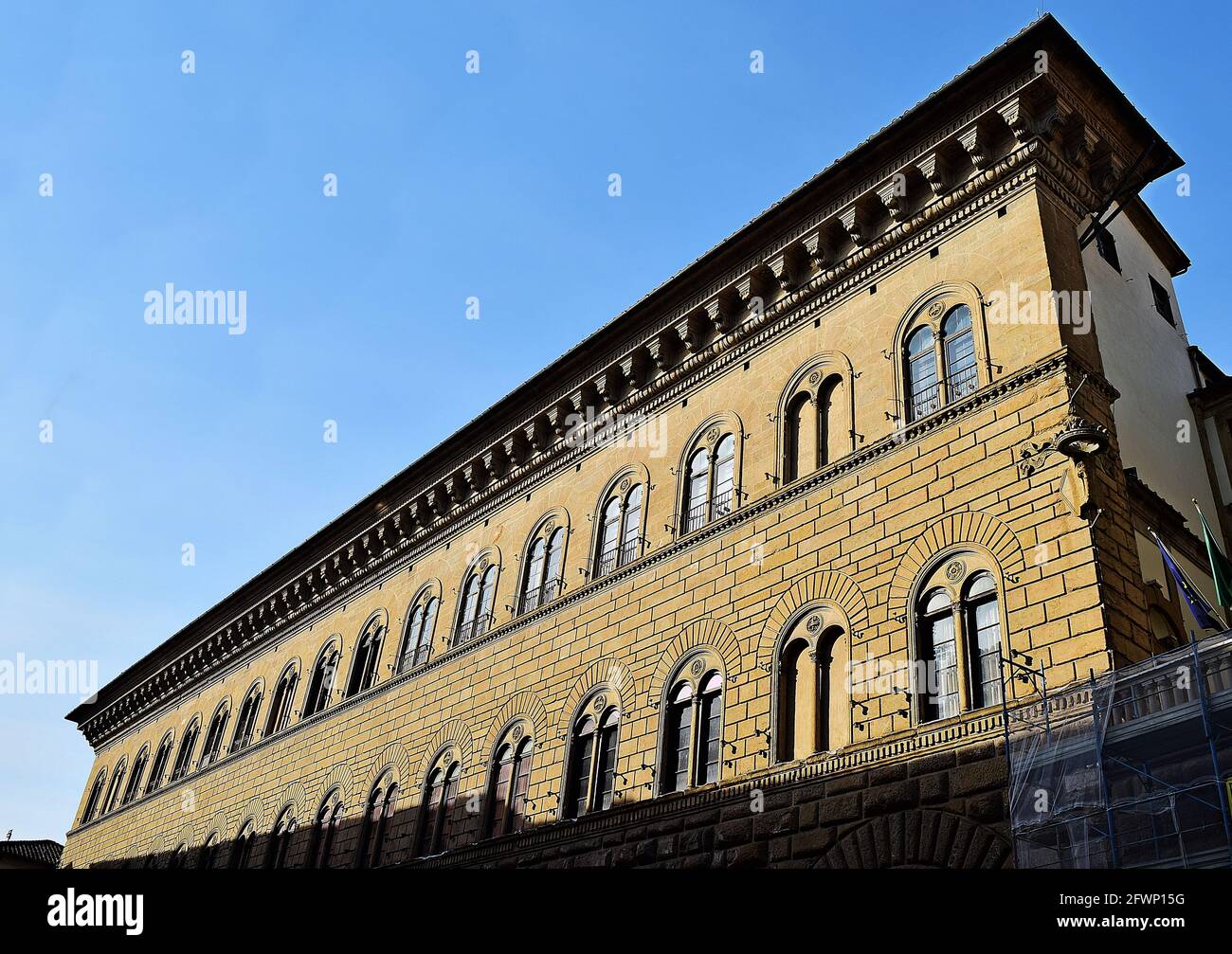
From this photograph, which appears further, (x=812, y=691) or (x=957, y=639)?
(x=812, y=691)

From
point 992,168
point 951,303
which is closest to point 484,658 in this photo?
point 951,303

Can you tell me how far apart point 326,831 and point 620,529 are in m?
7.76

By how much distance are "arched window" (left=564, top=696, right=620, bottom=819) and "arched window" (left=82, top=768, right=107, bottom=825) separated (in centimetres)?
2202

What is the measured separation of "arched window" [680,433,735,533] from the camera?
1498 centimetres

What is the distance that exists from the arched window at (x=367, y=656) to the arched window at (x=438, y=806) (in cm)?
384

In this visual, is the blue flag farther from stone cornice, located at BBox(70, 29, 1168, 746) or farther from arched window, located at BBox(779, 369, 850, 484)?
stone cornice, located at BBox(70, 29, 1168, 746)

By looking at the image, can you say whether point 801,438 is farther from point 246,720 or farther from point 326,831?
point 246,720

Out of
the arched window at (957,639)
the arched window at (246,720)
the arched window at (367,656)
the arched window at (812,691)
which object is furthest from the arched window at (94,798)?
the arched window at (957,639)

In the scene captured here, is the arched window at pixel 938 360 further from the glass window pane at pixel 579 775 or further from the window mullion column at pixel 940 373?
the glass window pane at pixel 579 775

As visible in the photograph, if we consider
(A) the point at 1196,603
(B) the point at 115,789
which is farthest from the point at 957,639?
(B) the point at 115,789

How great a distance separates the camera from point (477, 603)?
19.1 metres

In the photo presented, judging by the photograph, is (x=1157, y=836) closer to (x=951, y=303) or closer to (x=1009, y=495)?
(x=1009, y=495)

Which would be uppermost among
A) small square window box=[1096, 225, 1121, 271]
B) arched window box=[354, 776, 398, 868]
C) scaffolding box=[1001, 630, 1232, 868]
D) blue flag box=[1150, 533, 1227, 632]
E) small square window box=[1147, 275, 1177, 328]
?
small square window box=[1147, 275, 1177, 328]

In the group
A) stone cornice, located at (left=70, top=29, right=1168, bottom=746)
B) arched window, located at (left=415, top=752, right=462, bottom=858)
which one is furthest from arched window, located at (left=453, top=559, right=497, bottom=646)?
arched window, located at (left=415, top=752, right=462, bottom=858)
